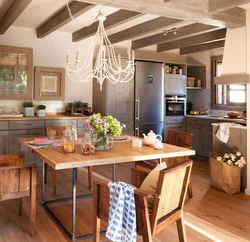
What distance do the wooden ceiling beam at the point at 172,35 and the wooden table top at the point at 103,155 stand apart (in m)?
2.41

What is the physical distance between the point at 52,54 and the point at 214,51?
3.58 m

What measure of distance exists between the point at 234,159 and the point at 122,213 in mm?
2581

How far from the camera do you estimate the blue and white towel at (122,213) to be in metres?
1.86

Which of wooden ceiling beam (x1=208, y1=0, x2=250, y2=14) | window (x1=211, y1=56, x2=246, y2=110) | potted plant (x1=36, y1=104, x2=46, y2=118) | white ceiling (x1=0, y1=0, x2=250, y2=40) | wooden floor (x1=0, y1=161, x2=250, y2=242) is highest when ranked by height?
white ceiling (x1=0, y1=0, x2=250, y2=40)

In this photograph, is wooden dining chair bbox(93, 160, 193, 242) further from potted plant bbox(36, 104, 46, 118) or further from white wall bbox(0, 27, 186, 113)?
white wall bbox(0, 27, 186, 113)

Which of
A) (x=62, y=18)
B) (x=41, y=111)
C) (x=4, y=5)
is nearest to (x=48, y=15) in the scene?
(x=62, y=18)

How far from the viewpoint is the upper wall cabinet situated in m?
5.30

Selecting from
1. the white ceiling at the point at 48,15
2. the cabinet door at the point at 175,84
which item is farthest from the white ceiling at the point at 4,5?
the cabinet door at the point at 175,84

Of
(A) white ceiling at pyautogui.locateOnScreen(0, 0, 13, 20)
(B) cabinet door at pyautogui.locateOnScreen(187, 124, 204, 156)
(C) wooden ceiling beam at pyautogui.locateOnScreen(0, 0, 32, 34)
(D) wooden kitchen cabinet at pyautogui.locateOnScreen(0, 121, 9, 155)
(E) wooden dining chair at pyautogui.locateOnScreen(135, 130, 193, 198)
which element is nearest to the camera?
(C) wooden ceiling beam at pyautogui.locateOnScreen(0, 0, 32, 34)

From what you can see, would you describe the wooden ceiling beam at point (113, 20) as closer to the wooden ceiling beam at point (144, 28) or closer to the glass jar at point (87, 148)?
the wooden ceiling beam at point (144, 28)

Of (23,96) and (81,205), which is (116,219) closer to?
(81,205)

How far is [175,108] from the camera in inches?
259

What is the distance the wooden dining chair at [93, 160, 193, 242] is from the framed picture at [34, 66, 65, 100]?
3.93m

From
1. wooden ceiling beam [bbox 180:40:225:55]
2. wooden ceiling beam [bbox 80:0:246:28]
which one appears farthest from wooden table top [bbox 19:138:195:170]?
wooden ceiling beam [bbox 180:40:225:55]
